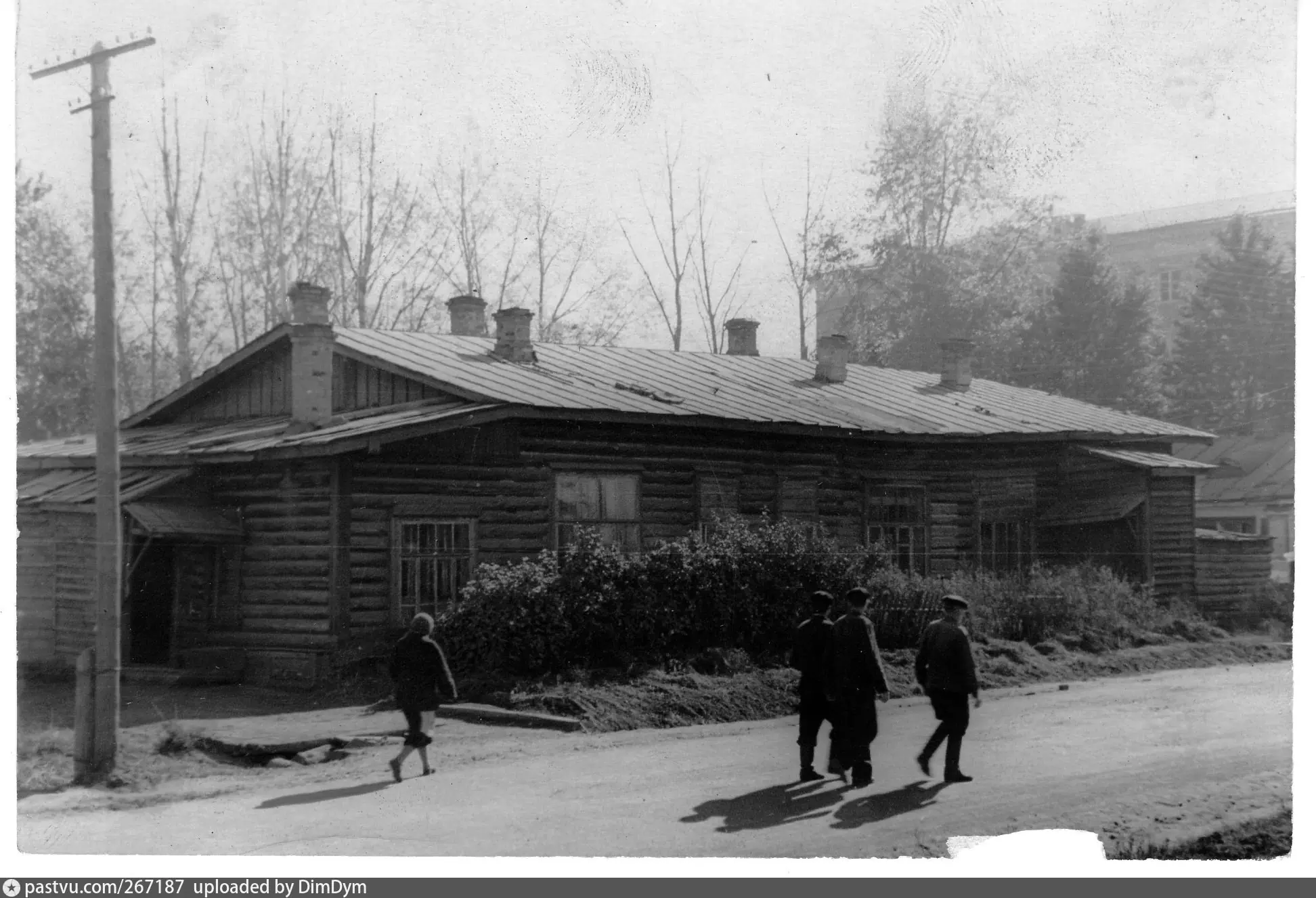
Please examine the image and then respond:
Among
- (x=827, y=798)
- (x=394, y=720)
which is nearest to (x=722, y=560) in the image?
(x=394, y=720)

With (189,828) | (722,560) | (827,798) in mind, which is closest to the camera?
(189,828)

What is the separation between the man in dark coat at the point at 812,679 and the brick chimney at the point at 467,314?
1436 centimetres

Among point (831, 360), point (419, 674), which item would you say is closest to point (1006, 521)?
point (831, 360)

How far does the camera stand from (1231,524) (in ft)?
97.2

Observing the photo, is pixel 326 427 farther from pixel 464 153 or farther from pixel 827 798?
pixel 827 798

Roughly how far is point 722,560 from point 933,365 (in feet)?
82.4

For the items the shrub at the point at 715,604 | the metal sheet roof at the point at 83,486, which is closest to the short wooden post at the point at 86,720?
the shrub at the point at 715,604

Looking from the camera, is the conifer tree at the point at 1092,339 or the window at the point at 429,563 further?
the conifer tree at the point at 1092,339

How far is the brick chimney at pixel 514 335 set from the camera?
2173 centimetres

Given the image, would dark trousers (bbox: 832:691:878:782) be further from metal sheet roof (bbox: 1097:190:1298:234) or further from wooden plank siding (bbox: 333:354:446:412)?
wooden plank siding (bbox: 333:354:446:412)

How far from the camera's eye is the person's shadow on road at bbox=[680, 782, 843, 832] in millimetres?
9500

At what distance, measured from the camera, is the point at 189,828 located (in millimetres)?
9445

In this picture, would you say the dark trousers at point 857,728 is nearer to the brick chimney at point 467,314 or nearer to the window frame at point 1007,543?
the window frame at point 1007,543

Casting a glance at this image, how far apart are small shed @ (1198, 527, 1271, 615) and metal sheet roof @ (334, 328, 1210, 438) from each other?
2.15 metres
